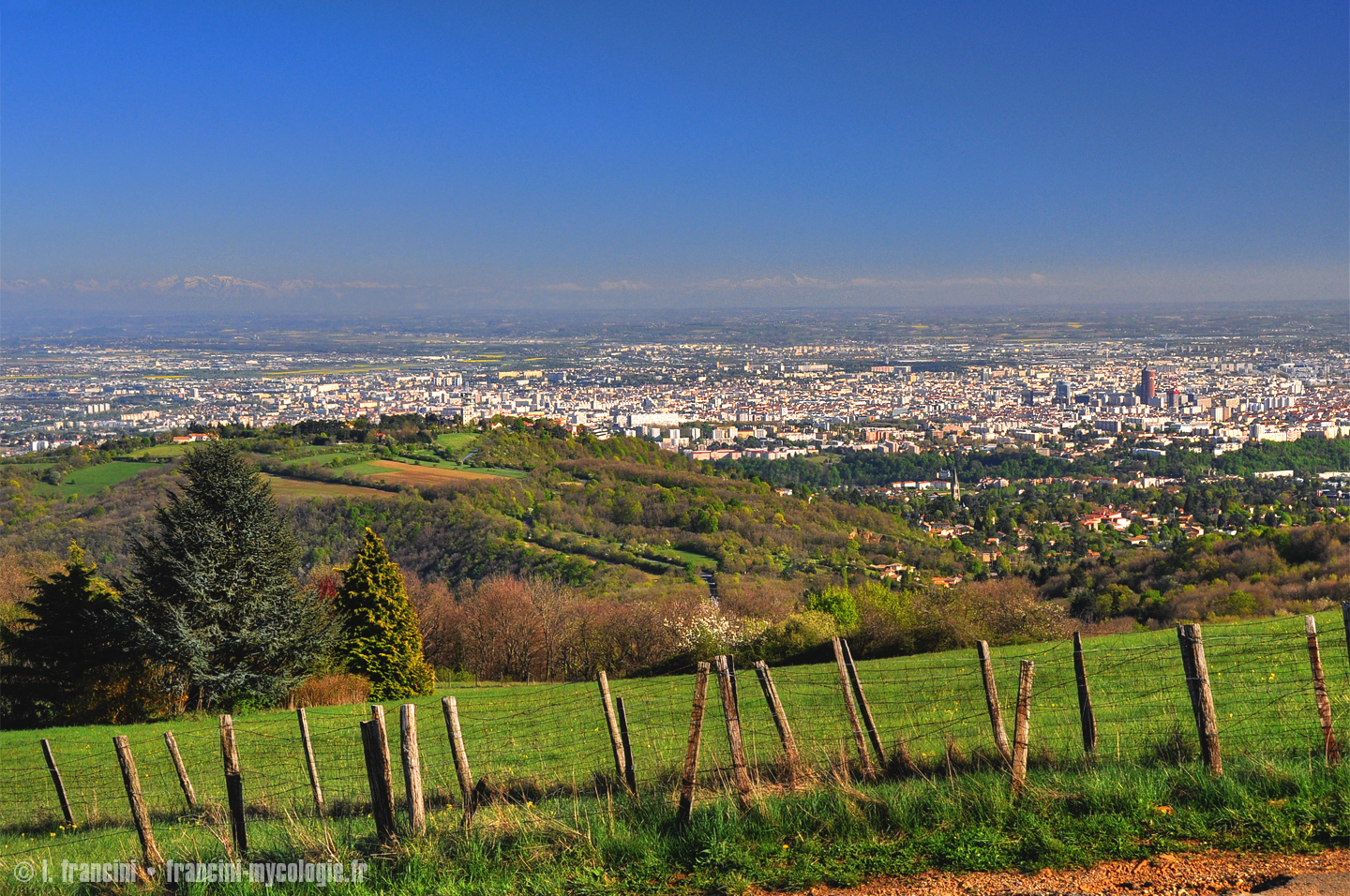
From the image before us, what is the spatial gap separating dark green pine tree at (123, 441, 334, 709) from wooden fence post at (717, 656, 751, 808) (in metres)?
12.6

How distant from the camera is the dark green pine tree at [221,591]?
1490 cm

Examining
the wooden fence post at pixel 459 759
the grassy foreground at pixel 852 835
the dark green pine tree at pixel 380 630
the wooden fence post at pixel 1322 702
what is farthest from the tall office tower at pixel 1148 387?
the wooden fence post at pixel 459 759

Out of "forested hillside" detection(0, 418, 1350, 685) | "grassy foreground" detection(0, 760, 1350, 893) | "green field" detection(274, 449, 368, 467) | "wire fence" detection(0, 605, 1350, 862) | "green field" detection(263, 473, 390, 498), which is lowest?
"forested hillside" detection(0, 418, 1350, 685)

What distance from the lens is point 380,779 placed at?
15.6ft

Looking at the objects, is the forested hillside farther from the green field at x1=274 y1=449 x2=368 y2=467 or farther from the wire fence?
the wire fence

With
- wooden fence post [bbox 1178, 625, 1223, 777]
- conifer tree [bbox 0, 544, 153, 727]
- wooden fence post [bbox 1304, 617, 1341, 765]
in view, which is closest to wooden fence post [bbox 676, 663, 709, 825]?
wooden fence post [bbox 1178, 625, 1223, 777]

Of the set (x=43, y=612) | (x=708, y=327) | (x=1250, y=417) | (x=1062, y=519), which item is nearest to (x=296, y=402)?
(x=1062, y=519)

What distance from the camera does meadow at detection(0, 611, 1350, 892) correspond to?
4480mm

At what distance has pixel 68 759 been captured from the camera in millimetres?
11820

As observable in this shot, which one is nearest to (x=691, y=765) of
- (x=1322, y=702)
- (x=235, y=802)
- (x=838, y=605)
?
(x=235, y=802)

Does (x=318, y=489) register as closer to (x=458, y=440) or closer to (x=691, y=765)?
(x=458, y=440)

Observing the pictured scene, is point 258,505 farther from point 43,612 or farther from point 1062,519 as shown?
point 1062,519

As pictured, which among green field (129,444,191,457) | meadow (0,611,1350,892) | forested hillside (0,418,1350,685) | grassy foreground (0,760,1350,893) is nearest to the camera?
grassy foreground (0,760,1350,893)

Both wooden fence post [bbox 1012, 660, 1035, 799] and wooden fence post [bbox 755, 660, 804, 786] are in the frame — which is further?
wooden fence post [bbox 755, 660, 804, 786]
